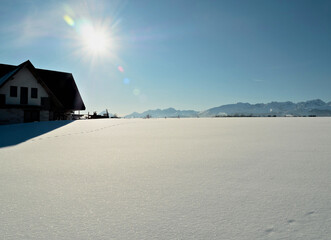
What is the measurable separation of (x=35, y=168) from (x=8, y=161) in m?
1.22

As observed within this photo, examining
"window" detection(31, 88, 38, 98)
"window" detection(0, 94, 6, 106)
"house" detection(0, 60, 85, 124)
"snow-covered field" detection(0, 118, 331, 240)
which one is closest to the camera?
"snow-covered field" detection(0, 118, 331, 240)

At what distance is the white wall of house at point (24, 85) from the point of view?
22.3m

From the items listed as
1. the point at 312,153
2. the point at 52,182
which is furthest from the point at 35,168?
the point at 312,153

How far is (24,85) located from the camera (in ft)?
77.2

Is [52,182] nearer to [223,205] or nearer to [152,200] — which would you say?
[152,200]

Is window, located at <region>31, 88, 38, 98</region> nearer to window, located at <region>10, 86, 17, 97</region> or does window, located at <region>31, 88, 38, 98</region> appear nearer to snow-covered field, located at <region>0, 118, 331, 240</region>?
window, located at <region>10, 86, 17, 97</region>

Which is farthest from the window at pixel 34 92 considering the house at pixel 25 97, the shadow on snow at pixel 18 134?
the shadow on snow at pixel 18 134

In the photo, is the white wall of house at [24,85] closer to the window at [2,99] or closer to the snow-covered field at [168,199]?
the window at [2,99]

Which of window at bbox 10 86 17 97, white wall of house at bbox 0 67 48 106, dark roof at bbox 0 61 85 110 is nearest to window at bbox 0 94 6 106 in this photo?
white wall of house at bbox 0 67 48 106

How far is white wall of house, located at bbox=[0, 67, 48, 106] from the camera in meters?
22.3

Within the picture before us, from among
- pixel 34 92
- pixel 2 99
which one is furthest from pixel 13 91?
pixel 34 92

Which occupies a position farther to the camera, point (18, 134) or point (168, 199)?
point (18, 134)

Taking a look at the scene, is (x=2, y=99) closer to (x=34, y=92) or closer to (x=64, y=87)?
(x=34, y=92)

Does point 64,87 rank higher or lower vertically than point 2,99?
higher
